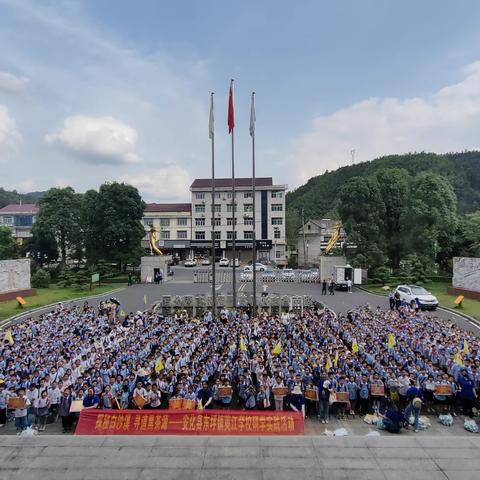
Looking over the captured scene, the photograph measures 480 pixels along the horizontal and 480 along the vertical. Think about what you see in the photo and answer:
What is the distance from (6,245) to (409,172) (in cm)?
7582

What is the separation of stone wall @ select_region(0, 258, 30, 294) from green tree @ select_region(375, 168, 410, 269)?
29.4 meters

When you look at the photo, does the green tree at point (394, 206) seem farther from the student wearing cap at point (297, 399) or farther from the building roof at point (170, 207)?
the building roof at point (170, 207)

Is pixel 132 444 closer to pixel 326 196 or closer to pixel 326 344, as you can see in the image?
pixel 326 344

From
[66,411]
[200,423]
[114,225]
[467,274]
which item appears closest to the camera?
[200,423]

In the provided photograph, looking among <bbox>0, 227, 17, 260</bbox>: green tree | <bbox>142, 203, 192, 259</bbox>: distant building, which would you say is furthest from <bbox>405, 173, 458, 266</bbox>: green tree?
<bbox>0, 227, 17, 260</bbox>: green tree

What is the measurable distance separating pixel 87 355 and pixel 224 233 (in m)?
48.7

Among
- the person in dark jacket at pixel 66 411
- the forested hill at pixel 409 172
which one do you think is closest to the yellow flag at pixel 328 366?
the person in dark jacket at pixel 66 411

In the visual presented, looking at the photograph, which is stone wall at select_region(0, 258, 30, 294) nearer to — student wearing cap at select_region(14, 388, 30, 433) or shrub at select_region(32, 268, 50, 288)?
shrub at select_region(32, 268, 50, 288)

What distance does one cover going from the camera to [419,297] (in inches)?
880

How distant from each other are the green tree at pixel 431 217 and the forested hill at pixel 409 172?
45.3 m

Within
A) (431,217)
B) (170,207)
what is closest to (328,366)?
(431,217)

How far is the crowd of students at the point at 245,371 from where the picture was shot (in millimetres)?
9320

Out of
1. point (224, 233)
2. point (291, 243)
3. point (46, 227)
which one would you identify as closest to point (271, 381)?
point (46, 227)

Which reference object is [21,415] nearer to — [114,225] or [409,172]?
[114,225]
